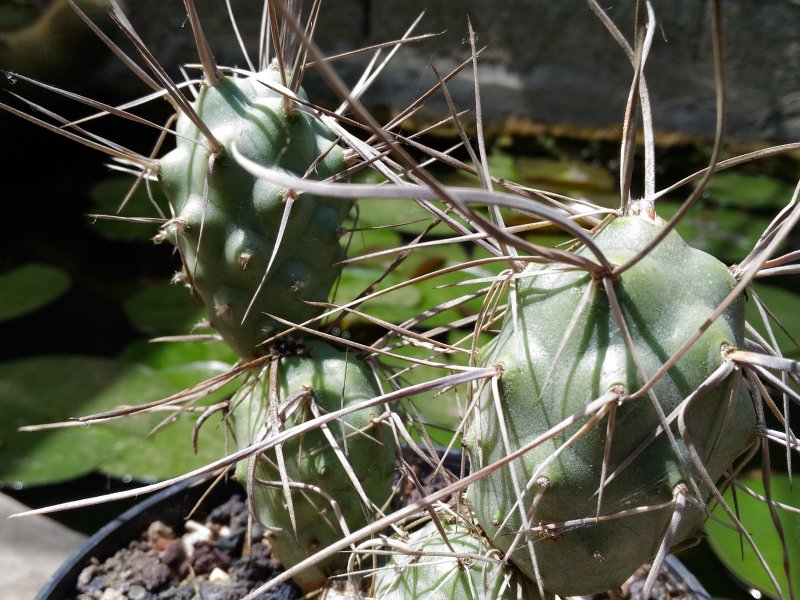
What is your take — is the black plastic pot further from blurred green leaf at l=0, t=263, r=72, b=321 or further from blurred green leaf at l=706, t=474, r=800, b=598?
blurred green leaf at l=0, t=263, r=72, b=321

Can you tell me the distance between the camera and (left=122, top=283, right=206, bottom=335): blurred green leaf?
1548 millimetres

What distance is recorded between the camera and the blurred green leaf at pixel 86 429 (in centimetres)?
120

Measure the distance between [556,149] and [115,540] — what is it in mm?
1992

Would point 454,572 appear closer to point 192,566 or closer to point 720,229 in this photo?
point 192,566

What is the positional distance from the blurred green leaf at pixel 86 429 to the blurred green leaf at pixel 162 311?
13 centimetres

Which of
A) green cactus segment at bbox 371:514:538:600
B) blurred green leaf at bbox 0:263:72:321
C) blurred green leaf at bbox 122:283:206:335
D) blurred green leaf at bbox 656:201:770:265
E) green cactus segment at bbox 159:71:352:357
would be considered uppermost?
green cactus segment at bbox 159:71:352:357

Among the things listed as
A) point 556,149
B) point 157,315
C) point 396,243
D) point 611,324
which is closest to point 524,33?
point 556,149

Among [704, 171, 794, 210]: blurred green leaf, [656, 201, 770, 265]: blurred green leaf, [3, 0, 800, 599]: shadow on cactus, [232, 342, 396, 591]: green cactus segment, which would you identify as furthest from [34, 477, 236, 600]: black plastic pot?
[704, 171, 794, 210]: blurred green leaf

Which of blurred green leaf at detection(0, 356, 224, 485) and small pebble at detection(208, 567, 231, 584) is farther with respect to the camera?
blurred green leaf at detection(0, 356, 224, 485)

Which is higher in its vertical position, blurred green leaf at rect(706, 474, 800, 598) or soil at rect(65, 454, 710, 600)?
soil at rect(65, 454, 710, 600)

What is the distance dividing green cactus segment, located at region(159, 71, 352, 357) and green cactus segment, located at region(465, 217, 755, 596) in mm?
220

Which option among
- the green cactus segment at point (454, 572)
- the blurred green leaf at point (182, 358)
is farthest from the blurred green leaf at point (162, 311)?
the green cactus segment at point (454, 572)

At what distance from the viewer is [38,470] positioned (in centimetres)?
120

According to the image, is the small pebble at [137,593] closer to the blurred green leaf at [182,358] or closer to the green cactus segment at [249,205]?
the green cactus segment at [249,205]
